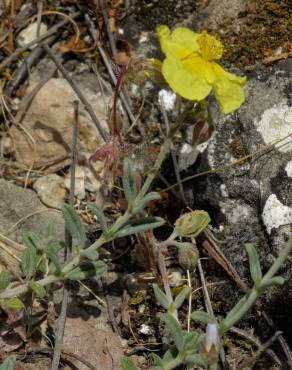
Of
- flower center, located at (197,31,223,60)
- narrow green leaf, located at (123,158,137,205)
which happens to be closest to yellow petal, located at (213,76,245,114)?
flower center, located at (197,31,223,60)

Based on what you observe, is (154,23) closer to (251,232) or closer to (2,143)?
(2,143)

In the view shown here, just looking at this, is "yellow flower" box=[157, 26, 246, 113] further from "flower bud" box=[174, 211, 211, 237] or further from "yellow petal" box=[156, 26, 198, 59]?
"flower bud" box=[174, 211, 211, 237]

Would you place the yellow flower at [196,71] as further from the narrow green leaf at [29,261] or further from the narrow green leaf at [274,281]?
the narrow green leaf at [29,261]

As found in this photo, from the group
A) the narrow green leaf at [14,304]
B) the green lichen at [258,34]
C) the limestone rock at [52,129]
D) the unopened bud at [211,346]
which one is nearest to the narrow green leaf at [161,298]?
the unopened bud at [211,346]

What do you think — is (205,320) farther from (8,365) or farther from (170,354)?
(8,365)

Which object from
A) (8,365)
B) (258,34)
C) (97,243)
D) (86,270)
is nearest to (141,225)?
(97,243)

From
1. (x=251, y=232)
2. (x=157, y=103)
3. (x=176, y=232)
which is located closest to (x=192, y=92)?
(x=176, y=232)
